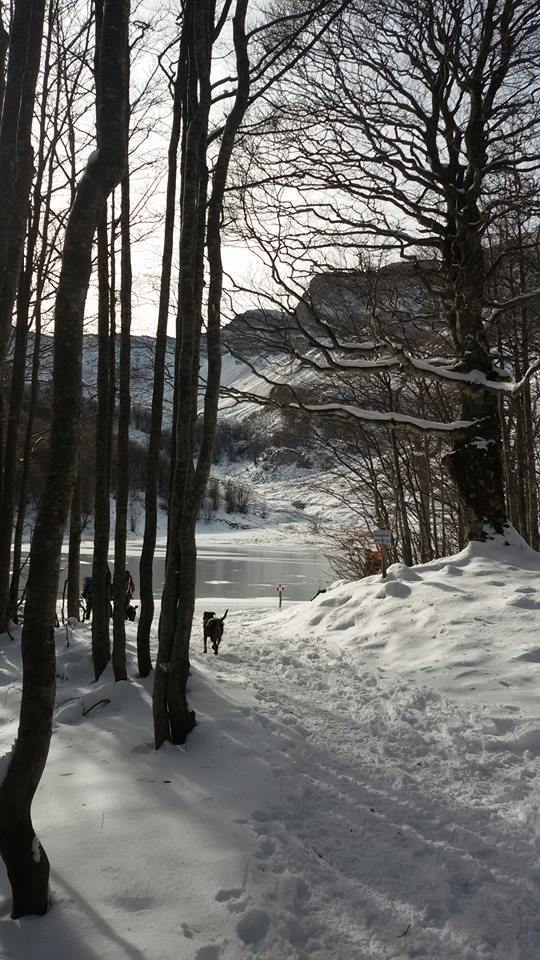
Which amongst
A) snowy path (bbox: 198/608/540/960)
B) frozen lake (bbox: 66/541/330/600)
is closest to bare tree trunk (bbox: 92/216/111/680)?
snowy path (bbox: 198/608/540/960)

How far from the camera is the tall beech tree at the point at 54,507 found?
7.74 feet

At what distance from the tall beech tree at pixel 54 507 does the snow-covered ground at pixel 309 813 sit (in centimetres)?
30

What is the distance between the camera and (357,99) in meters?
8.75

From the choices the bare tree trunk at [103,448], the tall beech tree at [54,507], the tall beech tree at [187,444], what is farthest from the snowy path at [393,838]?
the bare tree trunk at [103,448]

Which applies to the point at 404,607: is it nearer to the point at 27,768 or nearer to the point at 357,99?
the point at 27,768

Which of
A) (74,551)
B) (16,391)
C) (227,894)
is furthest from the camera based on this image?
(74,551)

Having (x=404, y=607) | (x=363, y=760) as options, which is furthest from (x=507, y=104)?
(x=363, y=760)

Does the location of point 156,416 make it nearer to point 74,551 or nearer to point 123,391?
point 123,391

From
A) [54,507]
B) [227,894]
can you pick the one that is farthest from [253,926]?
[54,507]

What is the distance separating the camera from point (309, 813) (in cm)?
335

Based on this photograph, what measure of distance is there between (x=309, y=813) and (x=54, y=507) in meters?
2.31

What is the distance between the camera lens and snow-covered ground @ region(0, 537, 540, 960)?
7.64 ft

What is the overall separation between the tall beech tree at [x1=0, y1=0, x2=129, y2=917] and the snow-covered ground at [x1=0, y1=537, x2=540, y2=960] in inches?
11.8

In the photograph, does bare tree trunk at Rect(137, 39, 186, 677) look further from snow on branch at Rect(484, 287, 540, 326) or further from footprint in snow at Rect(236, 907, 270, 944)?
snow on branch at Rect(484, 287, 540, 326)
